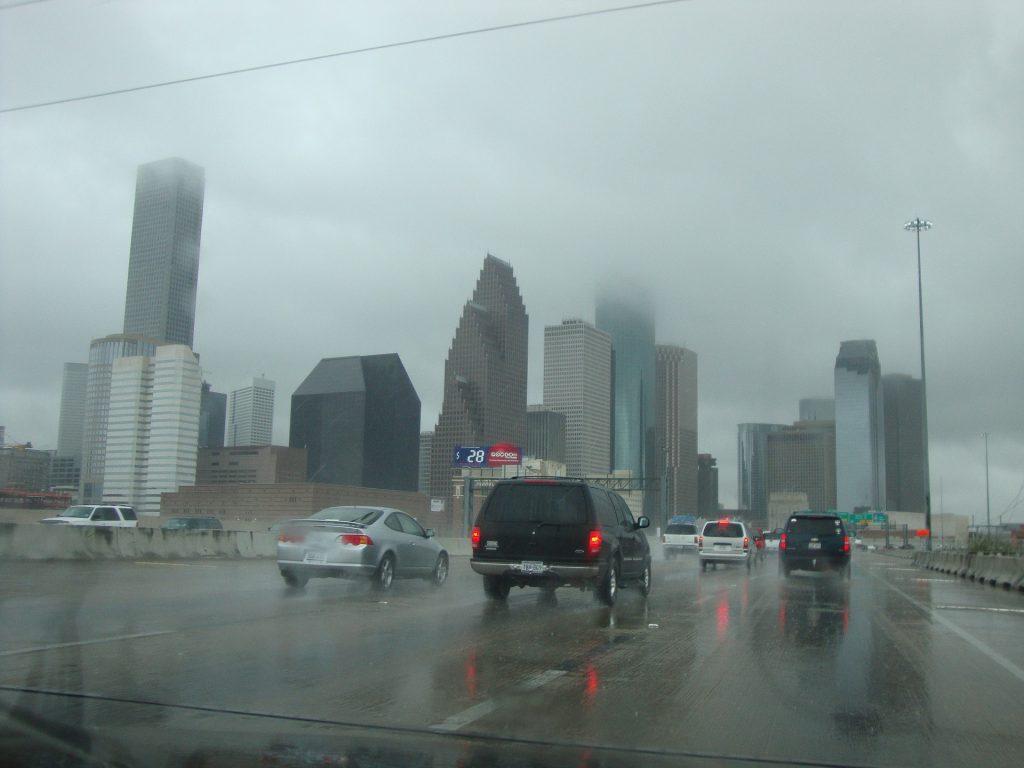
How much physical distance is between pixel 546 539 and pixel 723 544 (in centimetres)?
2011

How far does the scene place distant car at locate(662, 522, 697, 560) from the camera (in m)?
47.8

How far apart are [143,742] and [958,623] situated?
1248 centimetres

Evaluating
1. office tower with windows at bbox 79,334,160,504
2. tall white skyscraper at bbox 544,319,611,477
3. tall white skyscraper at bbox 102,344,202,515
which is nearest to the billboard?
tall white skyscraper at bbox 102,344,202,515

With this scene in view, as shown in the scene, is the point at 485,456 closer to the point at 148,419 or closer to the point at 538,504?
the point at 148,419

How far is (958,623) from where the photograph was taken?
46.8 feet

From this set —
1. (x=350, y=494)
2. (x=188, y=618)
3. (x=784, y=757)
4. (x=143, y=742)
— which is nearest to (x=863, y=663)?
(x=784, y=757)

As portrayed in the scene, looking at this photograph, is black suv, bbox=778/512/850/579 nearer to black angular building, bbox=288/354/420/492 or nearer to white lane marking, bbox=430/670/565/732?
white lane marking, bbox=430/670/565/732

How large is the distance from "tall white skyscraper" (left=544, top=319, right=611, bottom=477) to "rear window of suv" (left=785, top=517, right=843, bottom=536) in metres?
103

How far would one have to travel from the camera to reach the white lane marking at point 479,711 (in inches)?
252

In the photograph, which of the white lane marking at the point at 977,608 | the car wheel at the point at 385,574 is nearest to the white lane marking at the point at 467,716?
the car wheel at the point at 385,574

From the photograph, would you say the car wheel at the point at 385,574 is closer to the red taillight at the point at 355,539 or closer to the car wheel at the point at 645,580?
the red taillight at the point at 355,539

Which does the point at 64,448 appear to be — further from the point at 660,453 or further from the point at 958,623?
the point at 660,453

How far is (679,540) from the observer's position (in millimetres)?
47938

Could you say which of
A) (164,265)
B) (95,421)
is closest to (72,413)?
(95,421)
